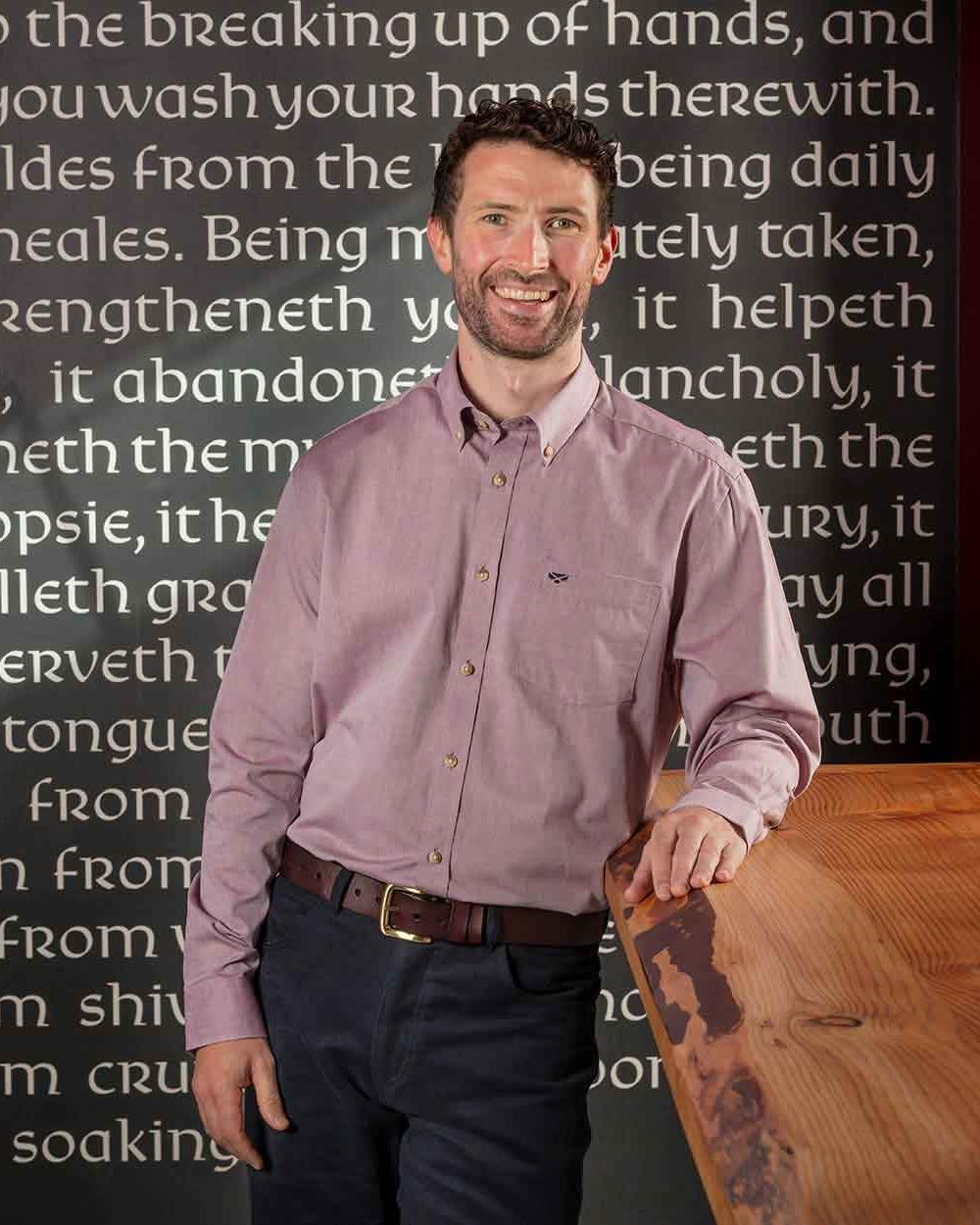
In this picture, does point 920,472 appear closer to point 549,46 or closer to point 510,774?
point 549,46

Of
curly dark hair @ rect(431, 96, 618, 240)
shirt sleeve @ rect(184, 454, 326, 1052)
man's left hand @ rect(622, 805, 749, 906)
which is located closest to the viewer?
man's left hand @ rect(622, 805, 749, 906)

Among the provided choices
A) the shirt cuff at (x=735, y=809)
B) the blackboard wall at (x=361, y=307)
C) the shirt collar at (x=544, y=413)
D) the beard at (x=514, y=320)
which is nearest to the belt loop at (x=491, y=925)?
the shirt cuff at (x=735, y=809)

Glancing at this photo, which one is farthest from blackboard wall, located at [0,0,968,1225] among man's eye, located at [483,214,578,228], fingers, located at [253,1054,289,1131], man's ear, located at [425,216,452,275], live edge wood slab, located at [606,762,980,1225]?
live edge wood slab, located at [606,762,980,1225]

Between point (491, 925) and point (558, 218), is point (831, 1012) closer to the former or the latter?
point (491, 925)

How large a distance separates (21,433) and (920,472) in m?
1.60

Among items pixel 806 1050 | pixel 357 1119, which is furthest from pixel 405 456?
pixel 806 1050

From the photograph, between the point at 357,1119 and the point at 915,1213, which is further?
the point at 357,1119

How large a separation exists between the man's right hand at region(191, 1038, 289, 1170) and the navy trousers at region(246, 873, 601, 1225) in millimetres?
17

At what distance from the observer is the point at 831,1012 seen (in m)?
0.83

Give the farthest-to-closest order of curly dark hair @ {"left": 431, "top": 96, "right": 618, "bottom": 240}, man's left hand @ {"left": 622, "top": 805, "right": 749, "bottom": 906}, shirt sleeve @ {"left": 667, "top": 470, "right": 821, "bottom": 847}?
1. curly dark hair @ {"left": 431, "top": 96, "right": 618, "bottom": 240}
2. shirt sleeve @ {"left": 667, "top": 470, "right": 821, "bottom": 847}
3. man's left hand @ {"left": 622, "top": 805, "right": 749, "bottom": 906}

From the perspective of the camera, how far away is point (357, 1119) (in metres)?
1.50

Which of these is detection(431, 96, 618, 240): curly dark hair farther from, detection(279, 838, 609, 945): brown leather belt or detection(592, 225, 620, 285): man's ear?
detection(279, 838, 609, 945): brown leather belt

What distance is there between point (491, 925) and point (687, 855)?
0.34 metres

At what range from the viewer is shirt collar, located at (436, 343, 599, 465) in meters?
1.53
